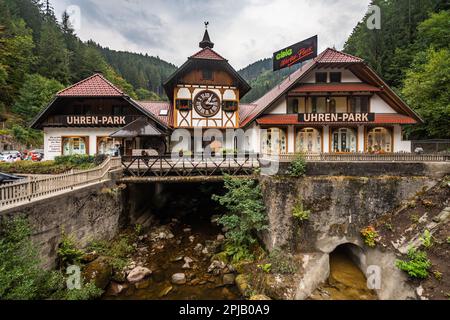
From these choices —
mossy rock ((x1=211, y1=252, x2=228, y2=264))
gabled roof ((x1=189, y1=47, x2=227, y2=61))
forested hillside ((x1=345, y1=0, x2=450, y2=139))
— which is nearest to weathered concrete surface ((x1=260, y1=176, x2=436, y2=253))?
mossy rock ((x1=211, y1=252, x2=228, y2=264))

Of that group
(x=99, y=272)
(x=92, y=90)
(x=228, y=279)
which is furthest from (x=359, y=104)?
(x=92, y=90)

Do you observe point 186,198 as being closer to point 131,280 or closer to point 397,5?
point 131,280

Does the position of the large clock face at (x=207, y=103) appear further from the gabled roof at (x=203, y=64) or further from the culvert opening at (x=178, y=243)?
the culvert opening at (x=178, y=243)

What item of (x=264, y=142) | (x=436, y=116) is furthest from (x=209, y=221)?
(x=436, y=116)

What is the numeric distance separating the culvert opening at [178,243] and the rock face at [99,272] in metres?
0.69

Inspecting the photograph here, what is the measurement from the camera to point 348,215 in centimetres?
1198

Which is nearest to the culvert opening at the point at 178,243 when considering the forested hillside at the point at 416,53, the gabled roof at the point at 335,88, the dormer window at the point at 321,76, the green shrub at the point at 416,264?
the green shrub at the point at 416,264

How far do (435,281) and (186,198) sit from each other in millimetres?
17659

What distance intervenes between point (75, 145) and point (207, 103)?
44.9 feet

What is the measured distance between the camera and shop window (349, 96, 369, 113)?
19.5 m

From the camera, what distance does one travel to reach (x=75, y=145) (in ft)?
66.2

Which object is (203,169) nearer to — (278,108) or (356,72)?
(278,108)

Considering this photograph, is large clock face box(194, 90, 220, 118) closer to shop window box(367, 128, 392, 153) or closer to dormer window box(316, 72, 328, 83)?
dormer window box(316, 72, 328, 83)

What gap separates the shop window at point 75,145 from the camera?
20.0 m
